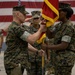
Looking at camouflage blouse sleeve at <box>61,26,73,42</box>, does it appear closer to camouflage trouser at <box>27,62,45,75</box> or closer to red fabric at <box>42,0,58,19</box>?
red fabric at <box>42,0,58,19</box>

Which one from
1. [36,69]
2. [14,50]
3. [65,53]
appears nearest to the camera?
[14,50]

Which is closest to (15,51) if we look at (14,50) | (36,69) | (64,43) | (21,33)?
(14,50)

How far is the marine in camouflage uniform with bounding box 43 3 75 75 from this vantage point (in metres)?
5.89

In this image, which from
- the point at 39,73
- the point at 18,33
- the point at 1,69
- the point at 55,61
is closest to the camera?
the point at 18,33

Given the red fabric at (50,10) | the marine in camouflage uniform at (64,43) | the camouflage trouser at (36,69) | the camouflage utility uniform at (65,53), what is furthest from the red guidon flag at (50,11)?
the camouflage trouser at (36,69)

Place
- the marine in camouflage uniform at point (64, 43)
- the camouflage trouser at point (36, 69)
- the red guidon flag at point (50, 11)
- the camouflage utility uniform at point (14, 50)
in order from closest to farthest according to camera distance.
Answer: the red guidon flag at point (50, 11), the camouflage utility uniform at point (14, 50), the marine in camouflage uniform at point (64, 43), the camouflage trouser at point (36, 69)

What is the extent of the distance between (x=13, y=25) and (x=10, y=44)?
0.27m

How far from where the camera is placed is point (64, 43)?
19.2 feet

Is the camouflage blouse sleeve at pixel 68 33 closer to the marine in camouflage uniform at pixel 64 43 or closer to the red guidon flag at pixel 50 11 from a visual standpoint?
the marine in camouflage uniform at pixel 64 43

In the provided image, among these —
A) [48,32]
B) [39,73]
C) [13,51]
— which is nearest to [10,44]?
[13,51]

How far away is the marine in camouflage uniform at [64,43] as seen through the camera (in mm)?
5891

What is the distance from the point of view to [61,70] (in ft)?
19.6

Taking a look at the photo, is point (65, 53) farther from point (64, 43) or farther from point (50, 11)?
point (50, 11)

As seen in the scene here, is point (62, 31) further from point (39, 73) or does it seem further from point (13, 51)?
point (39, 73)
